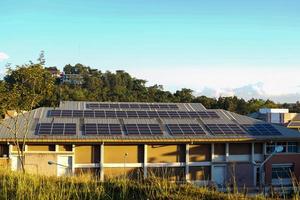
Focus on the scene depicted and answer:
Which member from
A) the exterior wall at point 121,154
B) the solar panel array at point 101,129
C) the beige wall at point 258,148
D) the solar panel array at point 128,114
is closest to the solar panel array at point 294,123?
the solar panel array at point 128,114

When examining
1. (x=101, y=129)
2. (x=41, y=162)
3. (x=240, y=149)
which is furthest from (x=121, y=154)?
(x=240, y=149)

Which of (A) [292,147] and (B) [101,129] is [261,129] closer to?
(A) [292,147]

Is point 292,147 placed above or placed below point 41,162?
above

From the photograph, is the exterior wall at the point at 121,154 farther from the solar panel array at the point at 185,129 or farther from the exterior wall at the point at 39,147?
the exterior wall at the point at 39,147

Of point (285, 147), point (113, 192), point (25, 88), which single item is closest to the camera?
point (113, 192)

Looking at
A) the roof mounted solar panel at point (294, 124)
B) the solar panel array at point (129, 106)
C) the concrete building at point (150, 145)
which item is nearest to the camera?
the concrete building at point (150, 145)

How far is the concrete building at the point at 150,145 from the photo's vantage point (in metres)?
31.0

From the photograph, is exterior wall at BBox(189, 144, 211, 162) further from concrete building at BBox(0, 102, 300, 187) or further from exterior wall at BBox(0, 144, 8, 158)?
exterior wall at BBox(0, 144, 8, 158)

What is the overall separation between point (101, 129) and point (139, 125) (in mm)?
3213

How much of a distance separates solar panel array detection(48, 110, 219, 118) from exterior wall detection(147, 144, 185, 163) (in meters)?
4.53

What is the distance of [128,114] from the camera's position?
120ft

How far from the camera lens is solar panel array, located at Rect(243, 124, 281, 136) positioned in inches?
1369

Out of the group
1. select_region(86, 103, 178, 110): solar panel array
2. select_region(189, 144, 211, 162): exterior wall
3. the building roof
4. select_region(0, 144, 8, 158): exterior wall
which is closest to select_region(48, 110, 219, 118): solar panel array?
the building roof

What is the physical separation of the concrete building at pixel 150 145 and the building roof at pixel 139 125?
0.23 ft
